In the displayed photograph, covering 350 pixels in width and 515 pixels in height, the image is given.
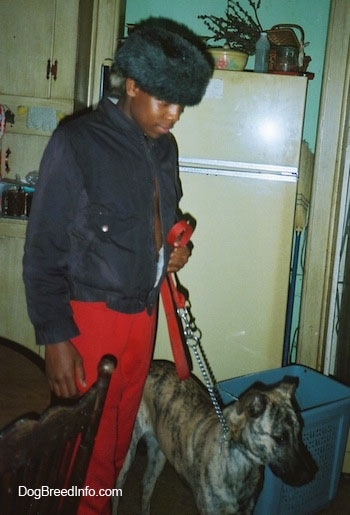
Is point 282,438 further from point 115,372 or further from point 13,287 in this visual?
point 13,287

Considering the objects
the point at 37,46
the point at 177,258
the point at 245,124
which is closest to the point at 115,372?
the point at 177,258

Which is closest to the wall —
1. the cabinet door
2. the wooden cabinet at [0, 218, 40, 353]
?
the cabinet door

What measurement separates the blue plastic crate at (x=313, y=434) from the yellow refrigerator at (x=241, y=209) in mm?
170

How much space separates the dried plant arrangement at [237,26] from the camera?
2795 millimetres

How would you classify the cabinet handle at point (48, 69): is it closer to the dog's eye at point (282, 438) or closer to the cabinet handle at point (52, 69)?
the cabinet handle at point (52, 69)

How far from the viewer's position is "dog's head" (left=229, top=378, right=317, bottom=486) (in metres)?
1.76

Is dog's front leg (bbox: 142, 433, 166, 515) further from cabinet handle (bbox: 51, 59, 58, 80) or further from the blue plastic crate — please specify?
cabinet handle (bbox: 51, 59, 58, 80)

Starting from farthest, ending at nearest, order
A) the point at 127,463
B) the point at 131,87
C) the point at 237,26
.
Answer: the point at 237,26
the point at 127,463
the point at 131,87

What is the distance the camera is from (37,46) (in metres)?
2.53

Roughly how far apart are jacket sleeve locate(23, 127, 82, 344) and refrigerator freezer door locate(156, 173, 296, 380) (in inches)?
43.5

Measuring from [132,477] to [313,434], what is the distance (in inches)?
39.3

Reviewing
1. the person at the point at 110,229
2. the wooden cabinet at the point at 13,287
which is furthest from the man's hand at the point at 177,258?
the wooden cabinet at the point at 13,287

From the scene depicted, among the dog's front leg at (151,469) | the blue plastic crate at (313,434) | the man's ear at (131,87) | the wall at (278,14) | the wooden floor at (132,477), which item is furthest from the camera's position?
the wall at (278,14)

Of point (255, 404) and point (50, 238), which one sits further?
point (255, 404)
